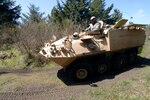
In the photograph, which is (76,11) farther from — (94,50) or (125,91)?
(125,91)

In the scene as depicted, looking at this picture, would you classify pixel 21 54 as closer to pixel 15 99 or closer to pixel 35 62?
pixel 35 62

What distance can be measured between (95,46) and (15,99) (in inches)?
147

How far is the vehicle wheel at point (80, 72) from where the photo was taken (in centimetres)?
897

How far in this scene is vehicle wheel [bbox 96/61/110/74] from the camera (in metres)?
9.90

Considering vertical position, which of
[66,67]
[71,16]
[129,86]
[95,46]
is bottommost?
[129,86]

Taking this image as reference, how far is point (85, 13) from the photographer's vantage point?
33781 mm

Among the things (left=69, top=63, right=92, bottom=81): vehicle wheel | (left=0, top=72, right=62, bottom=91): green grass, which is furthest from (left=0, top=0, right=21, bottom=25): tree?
(left=69, top=63, right=92, bottom=81): vehicle wheel

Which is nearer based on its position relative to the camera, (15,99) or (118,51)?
(15,99)

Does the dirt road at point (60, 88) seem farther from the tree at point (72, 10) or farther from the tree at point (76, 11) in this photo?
the tree at point (72, 10)

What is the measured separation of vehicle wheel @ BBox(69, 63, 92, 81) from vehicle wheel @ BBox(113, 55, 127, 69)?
1.99 m

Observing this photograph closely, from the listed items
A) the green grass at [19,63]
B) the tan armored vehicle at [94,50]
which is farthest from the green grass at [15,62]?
the tan armored vehicle at [94,50]

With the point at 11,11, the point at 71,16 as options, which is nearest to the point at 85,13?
the point at 71,16

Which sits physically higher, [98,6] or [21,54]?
[98,6]

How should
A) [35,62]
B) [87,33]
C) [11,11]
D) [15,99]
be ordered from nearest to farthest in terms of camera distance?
[15,99] → [87,33] → [35,62] → [11,11]
